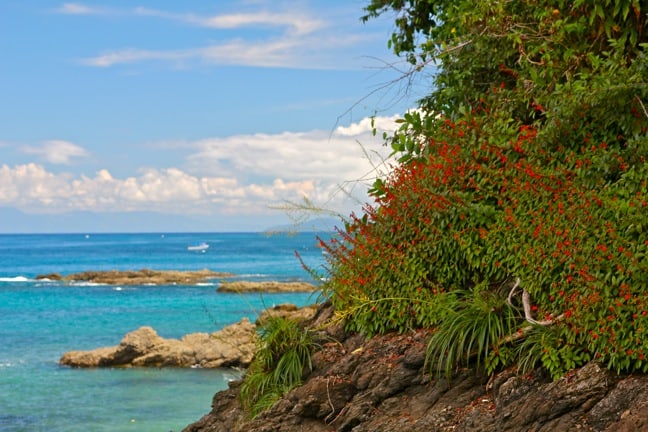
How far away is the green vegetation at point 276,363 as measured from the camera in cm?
876

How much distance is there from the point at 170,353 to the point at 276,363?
14800mm

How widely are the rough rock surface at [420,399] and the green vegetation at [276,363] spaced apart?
0.19 m

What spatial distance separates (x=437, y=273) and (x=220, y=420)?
10.6 ft

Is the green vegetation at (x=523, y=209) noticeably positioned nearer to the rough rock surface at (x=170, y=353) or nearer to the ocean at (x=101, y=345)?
the ocean at (x=101, y=345)

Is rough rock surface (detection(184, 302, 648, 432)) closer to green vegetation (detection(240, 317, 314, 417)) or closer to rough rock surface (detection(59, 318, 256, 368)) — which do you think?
green vegetation (detection(240, 317, 314, 417))

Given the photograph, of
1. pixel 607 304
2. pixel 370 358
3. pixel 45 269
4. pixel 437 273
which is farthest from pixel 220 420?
pixel 45 269

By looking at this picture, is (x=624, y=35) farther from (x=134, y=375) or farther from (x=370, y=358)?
(x=134, y=375)

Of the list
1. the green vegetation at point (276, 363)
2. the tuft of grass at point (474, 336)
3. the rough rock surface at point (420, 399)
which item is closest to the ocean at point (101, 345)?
the green vegetation at point (276, 363)

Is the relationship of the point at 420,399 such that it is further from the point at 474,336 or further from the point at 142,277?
the point at 142,277

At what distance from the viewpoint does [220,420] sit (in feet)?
31.0

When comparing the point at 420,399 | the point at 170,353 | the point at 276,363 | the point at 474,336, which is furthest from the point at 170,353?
the point at 474,336

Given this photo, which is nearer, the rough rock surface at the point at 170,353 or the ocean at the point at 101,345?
the ocean at the point at 101,345

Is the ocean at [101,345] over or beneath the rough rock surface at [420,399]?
beneath

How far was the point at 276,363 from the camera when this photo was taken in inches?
357
